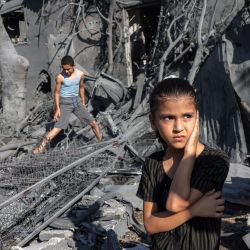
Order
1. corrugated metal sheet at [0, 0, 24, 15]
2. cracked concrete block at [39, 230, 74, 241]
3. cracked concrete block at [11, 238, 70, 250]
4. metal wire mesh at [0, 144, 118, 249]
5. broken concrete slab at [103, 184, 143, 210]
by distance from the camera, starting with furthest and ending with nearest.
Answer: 1. corrugated metal sheet at [0, 0, 24, 15]
2. broken concrete slab at [103, 184, 143, 210]
3. cracked concrete block at [39, 230, 74, 241]
4. metal wire mesh at [0, 144, 118, 249]
5. cracked concrete block at [11, 238, 70, 250]

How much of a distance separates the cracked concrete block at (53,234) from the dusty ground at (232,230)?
0.49m

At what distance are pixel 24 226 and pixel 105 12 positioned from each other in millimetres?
7584

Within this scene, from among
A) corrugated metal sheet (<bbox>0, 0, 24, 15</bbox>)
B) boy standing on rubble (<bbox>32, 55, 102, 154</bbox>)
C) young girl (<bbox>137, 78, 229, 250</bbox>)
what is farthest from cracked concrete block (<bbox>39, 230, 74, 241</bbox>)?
corrugated metal sheet (<bbox>0, 0, 24, 15</bbox>)

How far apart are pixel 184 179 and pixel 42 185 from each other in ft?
7.70

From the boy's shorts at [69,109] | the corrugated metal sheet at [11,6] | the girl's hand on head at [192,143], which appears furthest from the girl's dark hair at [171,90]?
the corrugated metal sheet at [11,6]

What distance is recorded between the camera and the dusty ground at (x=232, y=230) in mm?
3816

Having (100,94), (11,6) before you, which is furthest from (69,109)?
(11,6)

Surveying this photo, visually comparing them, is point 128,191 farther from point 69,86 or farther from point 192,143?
point 192,143

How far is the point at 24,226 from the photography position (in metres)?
4.06

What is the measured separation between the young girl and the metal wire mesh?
7.03 feet

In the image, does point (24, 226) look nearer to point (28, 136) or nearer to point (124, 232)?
point (124, 232)

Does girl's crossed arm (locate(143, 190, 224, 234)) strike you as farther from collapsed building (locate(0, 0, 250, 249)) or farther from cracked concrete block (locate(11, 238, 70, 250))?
cracked concrete block (locate(11, 238, 70, 250))

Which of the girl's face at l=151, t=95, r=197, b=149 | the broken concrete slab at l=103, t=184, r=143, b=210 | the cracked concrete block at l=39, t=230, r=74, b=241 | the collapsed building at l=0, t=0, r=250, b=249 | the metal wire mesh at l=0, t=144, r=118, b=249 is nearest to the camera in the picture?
the girl's face at l=151, t=95, r=197, b=149

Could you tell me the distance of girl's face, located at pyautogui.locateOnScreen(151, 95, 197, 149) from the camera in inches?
67.2
